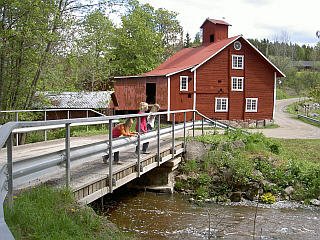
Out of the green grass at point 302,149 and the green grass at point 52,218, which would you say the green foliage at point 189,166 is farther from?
the green grass at point 52,218

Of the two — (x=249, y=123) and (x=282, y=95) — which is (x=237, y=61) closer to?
(x=249, y=123)

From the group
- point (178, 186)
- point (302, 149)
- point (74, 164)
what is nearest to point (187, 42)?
point (302, 149)

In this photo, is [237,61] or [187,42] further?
[187,42]

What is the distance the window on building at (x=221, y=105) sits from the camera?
1167 inches

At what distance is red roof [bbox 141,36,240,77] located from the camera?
2903cm

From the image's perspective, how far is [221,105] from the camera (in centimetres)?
2981

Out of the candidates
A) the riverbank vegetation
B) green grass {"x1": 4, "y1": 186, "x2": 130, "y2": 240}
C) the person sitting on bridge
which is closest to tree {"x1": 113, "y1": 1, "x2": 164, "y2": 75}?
the riverbank vegetation

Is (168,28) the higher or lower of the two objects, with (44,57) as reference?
higher

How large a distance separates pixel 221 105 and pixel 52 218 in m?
26.1

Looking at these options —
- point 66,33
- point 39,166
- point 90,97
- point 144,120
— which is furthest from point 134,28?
point 39,166

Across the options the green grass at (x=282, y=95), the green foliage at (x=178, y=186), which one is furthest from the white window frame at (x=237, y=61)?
the green grass at (x=282, y=95)

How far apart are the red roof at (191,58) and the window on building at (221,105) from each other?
11.6 feet

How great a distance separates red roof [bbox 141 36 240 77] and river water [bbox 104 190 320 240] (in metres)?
17.3

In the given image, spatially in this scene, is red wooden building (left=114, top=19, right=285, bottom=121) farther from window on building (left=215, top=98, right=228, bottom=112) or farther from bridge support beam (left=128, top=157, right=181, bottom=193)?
bridge support beam (left=128, top=157, right=181, bottom=193)
